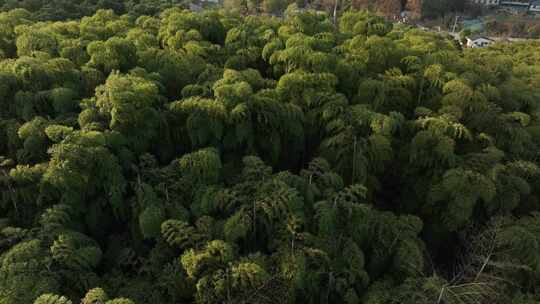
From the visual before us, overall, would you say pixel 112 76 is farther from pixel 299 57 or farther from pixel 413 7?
pixel 413 7

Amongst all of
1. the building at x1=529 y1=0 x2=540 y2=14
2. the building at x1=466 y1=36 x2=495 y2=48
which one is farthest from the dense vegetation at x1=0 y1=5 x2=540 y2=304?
the building at x1=529 y1=0 x2=540 y2=14

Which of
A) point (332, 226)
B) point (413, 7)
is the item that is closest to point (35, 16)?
point (332, 226)

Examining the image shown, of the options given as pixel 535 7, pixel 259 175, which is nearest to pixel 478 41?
pixel 535 7

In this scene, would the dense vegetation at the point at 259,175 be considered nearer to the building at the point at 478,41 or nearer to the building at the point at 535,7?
the building at the point at 478,41

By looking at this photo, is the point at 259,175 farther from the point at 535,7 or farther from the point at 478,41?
the point at 535,7

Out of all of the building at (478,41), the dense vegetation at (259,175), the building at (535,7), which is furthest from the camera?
the building at (535,7)

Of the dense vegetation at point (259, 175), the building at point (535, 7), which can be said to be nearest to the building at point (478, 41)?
the dense vegetation at point (259, 175)

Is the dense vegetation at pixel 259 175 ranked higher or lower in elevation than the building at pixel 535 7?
higher

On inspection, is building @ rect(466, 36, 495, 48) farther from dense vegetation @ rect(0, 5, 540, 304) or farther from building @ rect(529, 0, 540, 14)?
building @ rect(529, 0, 540, 14)

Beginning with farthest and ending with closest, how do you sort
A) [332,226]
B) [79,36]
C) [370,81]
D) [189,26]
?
1. [189,26]
2. [79,36]
3. [370,81]
4. [332,226]
